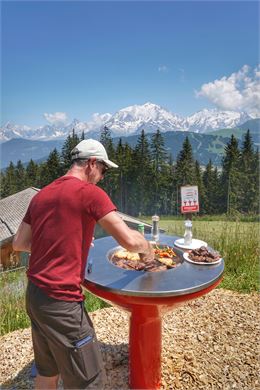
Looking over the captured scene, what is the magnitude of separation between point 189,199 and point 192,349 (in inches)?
62.1

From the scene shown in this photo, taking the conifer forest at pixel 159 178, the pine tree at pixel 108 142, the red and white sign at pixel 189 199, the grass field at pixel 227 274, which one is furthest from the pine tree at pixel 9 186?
the red and white sign at pixel 189 199

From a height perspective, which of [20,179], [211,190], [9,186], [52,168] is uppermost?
[52,168]

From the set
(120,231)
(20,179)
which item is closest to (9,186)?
(20,179)

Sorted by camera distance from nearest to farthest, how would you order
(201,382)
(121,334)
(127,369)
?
(201,382), (127,369), (121,334)

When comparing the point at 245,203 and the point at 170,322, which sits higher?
the point at 170,322

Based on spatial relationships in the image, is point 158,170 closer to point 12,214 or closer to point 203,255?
point 12,214

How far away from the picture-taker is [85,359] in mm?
1964

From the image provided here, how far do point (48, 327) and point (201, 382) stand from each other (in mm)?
1670

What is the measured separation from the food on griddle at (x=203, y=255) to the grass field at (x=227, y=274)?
7.34 feet

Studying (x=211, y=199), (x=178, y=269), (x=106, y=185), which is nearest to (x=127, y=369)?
(x=178, y=269)

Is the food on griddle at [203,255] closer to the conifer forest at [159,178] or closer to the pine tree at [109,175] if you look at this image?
the pine tree at [109,175]

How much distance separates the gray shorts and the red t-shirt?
7cm

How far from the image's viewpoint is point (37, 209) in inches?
78.2

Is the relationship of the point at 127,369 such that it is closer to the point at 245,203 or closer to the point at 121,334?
the point at 121,334
